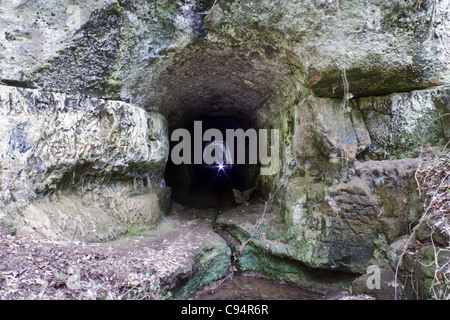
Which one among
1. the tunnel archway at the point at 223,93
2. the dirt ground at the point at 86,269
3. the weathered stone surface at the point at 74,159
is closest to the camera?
the dirt ground at the point at 86,269

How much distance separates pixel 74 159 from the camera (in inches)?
174

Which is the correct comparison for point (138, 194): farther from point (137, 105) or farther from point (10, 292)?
point (10, 292)

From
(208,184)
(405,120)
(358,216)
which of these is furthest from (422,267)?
(208,184)

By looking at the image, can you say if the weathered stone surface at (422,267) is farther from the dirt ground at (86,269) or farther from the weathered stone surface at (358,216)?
the dirt ground at (86,269)

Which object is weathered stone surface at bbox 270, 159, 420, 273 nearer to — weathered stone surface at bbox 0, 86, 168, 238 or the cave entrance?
weathered stone surface at bbox 0, 86, 168, 238

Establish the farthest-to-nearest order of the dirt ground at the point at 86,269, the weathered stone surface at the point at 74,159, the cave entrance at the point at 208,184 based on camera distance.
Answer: the cave entrance at the point at 208,184 < the weathered stone surface at the point at 74,159 < the dirt ground at the point at 86,269

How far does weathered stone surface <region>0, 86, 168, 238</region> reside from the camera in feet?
12.6

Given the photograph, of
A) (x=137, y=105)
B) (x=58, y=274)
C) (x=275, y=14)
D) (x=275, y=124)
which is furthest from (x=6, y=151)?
(x=275, y=124)

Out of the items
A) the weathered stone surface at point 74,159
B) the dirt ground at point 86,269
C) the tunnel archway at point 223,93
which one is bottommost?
the dirt ground at point 86,269

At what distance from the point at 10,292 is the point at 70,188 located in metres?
2.33

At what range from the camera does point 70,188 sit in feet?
15.3

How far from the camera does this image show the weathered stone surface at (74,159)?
12.6ft

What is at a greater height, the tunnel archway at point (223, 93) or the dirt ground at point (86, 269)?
the tunnel archway at point (223, 93)

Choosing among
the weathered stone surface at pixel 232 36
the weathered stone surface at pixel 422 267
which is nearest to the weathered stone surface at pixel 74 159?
the weathered stone surface at pixel 232 36
